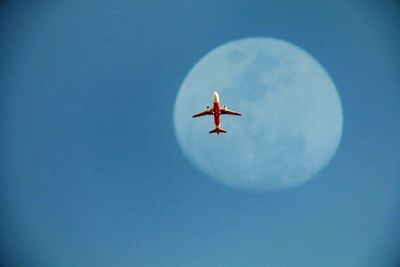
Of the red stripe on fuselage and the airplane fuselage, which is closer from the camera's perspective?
the airplane fuselage

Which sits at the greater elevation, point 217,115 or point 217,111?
point 217,111

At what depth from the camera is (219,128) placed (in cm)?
11638

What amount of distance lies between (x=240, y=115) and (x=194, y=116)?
444 inches

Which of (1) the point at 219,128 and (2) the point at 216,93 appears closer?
(2) the point at 216,93

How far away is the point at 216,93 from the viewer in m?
109

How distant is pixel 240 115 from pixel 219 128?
692 centimetres

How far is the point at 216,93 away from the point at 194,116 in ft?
27.4

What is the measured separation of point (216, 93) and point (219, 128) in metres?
11.1

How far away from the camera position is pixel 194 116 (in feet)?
370

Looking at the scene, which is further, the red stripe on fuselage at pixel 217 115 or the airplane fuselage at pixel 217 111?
the red stripe on fuselage at pixel 217 115

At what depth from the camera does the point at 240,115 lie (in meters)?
113

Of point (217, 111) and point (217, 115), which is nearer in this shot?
point (217, 111)
